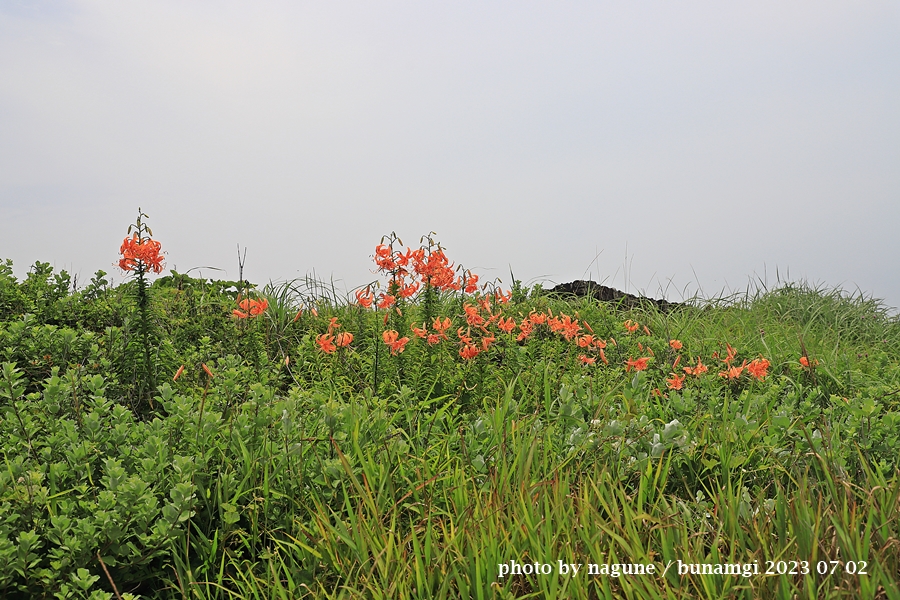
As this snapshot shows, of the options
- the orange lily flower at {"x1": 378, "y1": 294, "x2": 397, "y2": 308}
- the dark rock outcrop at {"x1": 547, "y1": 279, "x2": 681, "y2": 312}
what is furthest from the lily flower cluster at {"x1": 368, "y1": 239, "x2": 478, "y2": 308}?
the dark rock outcrop at {"x1": 547, "y1": 279, "x2": 681, "y2": 312}

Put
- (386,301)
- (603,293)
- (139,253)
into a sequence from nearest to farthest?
1. (139,253)
2. (386,301)
3. (603,293)

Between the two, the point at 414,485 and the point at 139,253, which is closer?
the point at 414,485

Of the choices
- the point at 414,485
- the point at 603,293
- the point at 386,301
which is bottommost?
the point at 414,485

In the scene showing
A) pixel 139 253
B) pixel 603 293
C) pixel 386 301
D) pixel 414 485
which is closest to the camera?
pixel 414 485

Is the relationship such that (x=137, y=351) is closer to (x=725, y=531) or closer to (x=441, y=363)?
(x=441, y=363)

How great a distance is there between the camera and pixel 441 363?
5.22 metres

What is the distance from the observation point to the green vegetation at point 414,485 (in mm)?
2529

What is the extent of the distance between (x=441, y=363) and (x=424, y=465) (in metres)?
2.07

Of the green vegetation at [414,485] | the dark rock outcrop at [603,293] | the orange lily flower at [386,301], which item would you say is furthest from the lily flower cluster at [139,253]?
the dark rock outcrop at [603,293]

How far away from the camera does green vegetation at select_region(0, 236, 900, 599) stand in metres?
2.53

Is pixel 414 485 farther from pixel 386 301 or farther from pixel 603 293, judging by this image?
pixel 603 293

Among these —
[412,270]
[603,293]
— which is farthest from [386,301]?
[603,293]

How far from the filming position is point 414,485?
3.12m

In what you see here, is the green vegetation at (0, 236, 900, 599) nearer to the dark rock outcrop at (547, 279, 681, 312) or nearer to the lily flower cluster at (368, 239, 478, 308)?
the lily flower cluster at (368, 239, 478, 308)
